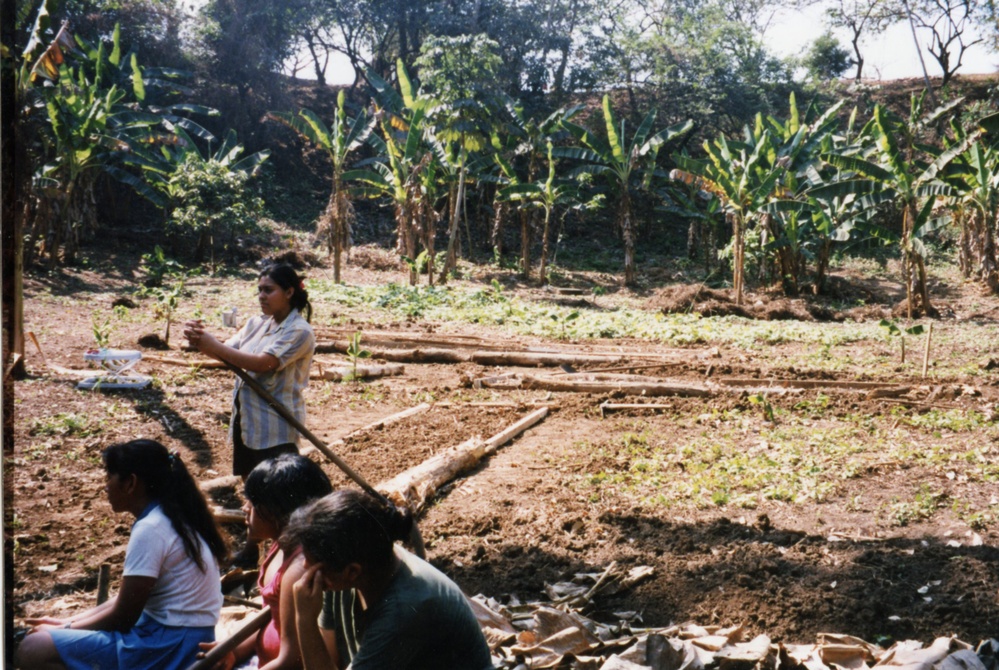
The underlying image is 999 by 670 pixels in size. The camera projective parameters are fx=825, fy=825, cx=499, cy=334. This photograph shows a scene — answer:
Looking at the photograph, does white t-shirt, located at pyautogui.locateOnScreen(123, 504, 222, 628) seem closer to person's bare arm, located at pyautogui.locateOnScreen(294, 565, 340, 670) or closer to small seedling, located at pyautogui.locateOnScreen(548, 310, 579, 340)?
person's bare arm, located at pyautogui.locateOnScreen(294, 565, 340, 670)

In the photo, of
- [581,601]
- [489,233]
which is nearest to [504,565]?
[581,601]

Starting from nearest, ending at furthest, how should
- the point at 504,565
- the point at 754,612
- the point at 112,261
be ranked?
1. the point at 754,612
2. the point at 504,565
3. the point at 112,261

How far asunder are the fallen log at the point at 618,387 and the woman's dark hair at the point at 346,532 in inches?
273

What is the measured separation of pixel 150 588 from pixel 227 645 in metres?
0.33

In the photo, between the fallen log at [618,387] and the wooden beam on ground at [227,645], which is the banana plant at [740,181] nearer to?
the fallen log at [618,387]

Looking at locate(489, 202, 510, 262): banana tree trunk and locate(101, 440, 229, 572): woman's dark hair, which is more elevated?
locate(489, 202, 510, 262): banana tree trunk

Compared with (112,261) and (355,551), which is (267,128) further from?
(355,551)

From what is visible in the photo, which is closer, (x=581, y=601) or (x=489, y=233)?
(x=581, y=601)

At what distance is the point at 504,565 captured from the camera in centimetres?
468

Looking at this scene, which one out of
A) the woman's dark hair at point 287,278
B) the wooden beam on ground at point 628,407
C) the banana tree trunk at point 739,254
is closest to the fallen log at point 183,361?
the wooden beam on ground at point 628,407

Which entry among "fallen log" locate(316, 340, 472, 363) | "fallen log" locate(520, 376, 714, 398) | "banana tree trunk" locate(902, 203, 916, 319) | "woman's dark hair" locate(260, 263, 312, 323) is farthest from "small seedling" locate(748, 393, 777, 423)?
"banana tree trunk" locate(902, 203, 916, 319)

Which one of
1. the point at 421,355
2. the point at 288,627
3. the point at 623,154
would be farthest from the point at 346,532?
the point at 623,154

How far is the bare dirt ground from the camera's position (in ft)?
13.6

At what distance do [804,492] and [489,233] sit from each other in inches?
844
